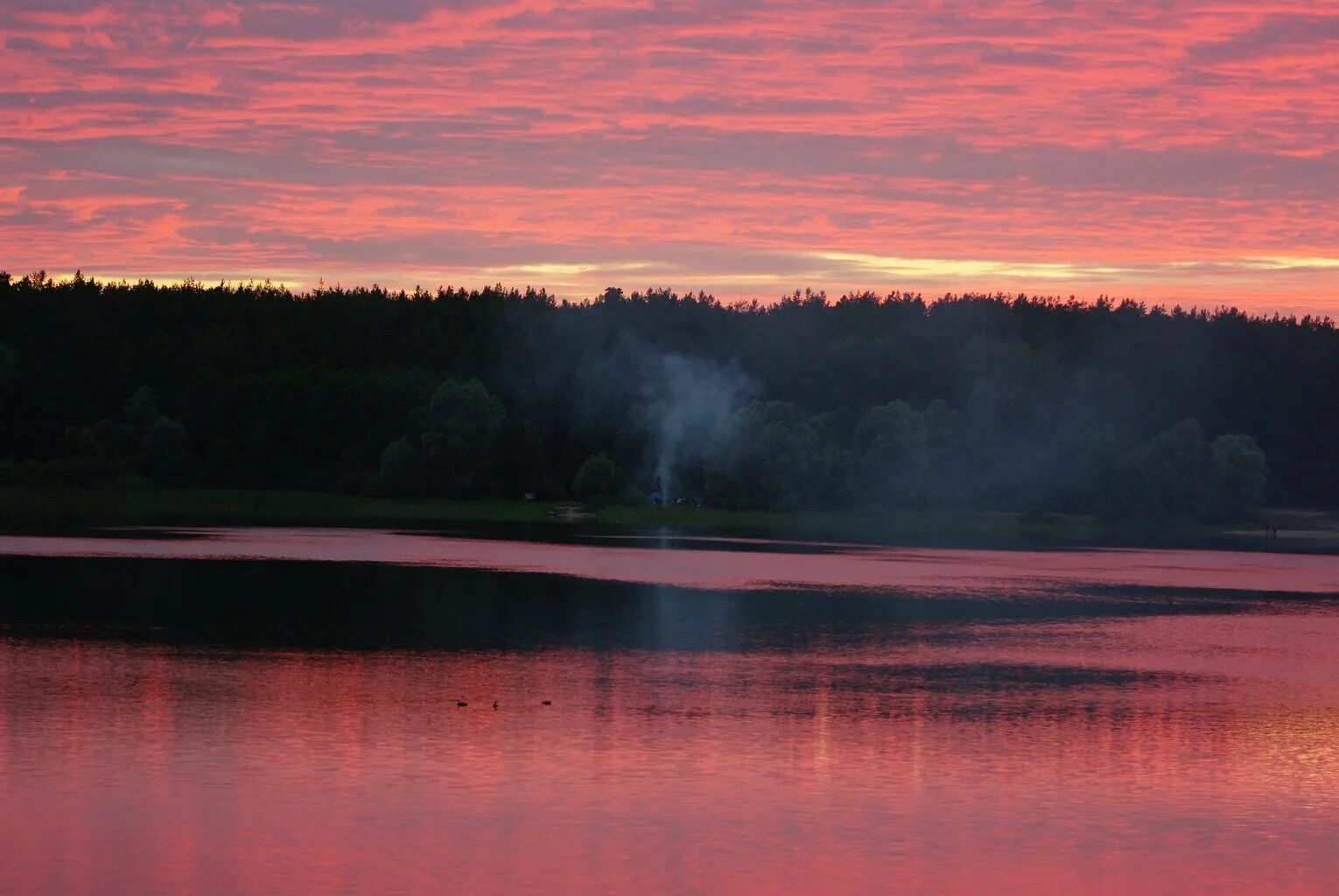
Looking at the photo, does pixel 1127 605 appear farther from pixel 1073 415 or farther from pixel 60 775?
pixel 1073 415

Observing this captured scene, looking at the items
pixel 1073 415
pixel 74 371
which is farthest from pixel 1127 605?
pixel 74 371

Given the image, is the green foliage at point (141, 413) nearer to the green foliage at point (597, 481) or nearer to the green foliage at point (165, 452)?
the green foliage at point (165, 452)

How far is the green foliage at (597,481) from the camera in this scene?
121 metres

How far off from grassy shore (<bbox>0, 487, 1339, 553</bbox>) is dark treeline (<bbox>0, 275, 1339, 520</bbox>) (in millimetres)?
2211

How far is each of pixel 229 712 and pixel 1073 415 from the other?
124517mm

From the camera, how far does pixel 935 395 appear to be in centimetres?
15725

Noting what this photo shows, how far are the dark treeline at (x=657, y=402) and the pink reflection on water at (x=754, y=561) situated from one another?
3298 cm

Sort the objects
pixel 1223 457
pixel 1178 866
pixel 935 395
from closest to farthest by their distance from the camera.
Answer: pixel 1178 866 → pixel 1223 457 → pixel 935 395

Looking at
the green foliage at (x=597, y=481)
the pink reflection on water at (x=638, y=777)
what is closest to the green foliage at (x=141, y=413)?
the green foliage at (x=597, y=481)

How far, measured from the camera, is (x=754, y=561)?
75.1 m

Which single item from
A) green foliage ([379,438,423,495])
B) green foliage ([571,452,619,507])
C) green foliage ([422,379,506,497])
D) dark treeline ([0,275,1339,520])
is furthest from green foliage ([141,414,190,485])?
green foliage ([571,452,619,507])

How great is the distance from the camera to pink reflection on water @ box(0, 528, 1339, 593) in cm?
6562

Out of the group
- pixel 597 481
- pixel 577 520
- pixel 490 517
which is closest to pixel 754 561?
pixel 577 520

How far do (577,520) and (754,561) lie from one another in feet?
136
